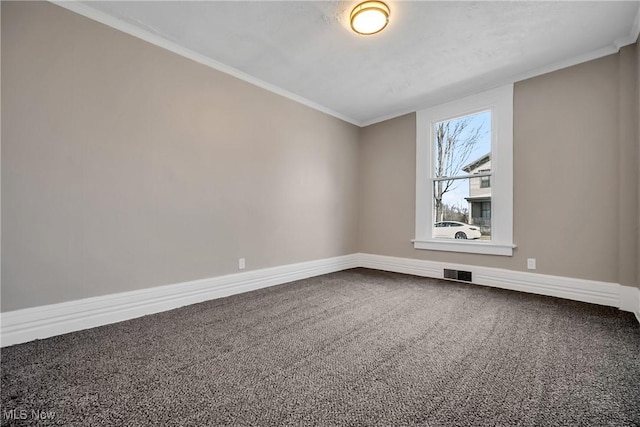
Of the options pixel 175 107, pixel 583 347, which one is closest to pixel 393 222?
pixel 583 347

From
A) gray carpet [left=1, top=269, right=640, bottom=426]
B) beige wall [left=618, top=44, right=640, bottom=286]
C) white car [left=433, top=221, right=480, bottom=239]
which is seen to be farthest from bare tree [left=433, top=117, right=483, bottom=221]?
gray carpet [left=1, top=269, right=640, bottom=426]

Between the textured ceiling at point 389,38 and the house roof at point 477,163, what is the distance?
2.93 feet

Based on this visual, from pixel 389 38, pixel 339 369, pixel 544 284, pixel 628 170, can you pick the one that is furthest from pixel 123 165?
pixel 628 170

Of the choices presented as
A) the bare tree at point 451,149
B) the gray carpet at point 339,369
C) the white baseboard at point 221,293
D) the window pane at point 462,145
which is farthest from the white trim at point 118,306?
the window pane at point 462,145

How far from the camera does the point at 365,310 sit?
8.77ft

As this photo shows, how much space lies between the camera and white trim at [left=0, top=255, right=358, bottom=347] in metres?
1.97

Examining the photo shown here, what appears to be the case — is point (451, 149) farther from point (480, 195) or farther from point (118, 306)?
point (118, 306)

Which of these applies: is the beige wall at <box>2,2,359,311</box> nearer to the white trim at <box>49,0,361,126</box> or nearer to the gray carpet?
the white trim at <box>49,0,361,126</box>

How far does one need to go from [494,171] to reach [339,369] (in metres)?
3.21

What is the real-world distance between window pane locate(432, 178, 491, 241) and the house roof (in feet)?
0.49

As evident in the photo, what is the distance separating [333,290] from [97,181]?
8.50ft

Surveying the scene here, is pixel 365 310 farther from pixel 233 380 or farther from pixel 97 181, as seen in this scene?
pixel 97 181

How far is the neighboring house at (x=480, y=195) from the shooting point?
363 centimetres

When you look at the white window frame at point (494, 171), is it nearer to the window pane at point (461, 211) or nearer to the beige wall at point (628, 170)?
the window pane at point (461, 211)
